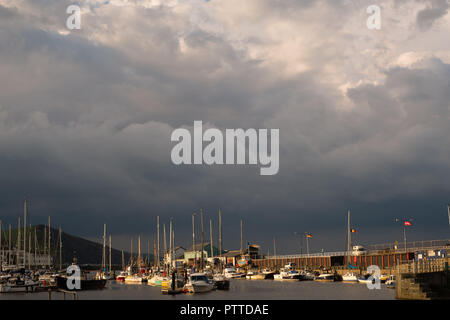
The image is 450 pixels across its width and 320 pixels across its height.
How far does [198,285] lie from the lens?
94.6m

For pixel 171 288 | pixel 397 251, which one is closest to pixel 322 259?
pixel 397 251

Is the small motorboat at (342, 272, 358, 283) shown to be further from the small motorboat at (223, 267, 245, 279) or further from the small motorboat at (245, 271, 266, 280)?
the small motorboat at (223, 267, 245, 279)

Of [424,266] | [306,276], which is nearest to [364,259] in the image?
[306,276]

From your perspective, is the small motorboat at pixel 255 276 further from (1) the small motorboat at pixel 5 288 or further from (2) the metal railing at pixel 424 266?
(2) the metal railing at pixel 424 266

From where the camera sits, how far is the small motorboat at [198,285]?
9450cm

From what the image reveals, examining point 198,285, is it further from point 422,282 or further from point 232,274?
point 232,274

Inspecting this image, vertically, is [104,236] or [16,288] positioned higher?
[104,236]

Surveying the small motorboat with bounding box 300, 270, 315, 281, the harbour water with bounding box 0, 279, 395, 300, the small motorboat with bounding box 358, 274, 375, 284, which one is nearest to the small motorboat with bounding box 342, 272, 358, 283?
the small motorboat with bounding box 358, 274, 375, 284

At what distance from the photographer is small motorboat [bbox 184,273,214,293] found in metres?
94.5

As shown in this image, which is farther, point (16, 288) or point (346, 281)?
point (346, 281)
